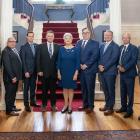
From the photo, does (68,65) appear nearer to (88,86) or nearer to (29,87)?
(88,86)

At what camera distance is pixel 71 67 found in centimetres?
629

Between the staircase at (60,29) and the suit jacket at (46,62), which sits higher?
the staircase at (60,29)

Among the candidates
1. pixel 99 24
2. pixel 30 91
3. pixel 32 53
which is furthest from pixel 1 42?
pixel 99 24

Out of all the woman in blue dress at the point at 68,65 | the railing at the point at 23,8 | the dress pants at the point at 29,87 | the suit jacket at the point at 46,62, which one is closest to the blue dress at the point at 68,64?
the woman in blue dress at the point at 68,65

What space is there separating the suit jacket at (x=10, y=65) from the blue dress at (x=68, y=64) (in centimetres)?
74

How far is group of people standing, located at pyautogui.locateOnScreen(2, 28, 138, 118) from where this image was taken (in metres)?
6.17

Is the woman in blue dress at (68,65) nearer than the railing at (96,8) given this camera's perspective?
Yes

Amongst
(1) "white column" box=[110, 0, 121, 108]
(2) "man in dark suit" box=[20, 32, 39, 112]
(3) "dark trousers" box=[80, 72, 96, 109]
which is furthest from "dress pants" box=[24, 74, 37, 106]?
(1) "white column" box=[110, 0, 121, 108]

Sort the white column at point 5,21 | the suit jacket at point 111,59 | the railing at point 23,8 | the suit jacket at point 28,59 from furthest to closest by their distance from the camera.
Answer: the railing at point 23,8, the white column at point 5,21, the suit jacket at point 28,59, the suit jacket at point 111,59

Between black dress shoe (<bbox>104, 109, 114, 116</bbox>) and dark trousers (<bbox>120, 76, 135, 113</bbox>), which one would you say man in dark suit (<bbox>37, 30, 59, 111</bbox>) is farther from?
dark trousers (<bbox>120, 76, 135, 113</bbox>)

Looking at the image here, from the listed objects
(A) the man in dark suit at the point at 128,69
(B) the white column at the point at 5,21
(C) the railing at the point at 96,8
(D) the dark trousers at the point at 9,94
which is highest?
(C) the railing at the point at 96,8

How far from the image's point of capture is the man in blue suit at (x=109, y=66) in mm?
6300

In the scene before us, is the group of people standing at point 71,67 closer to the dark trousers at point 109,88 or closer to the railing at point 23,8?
the dark trousers at point 109,88

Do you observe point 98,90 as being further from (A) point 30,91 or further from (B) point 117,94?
(A) point 30,91
